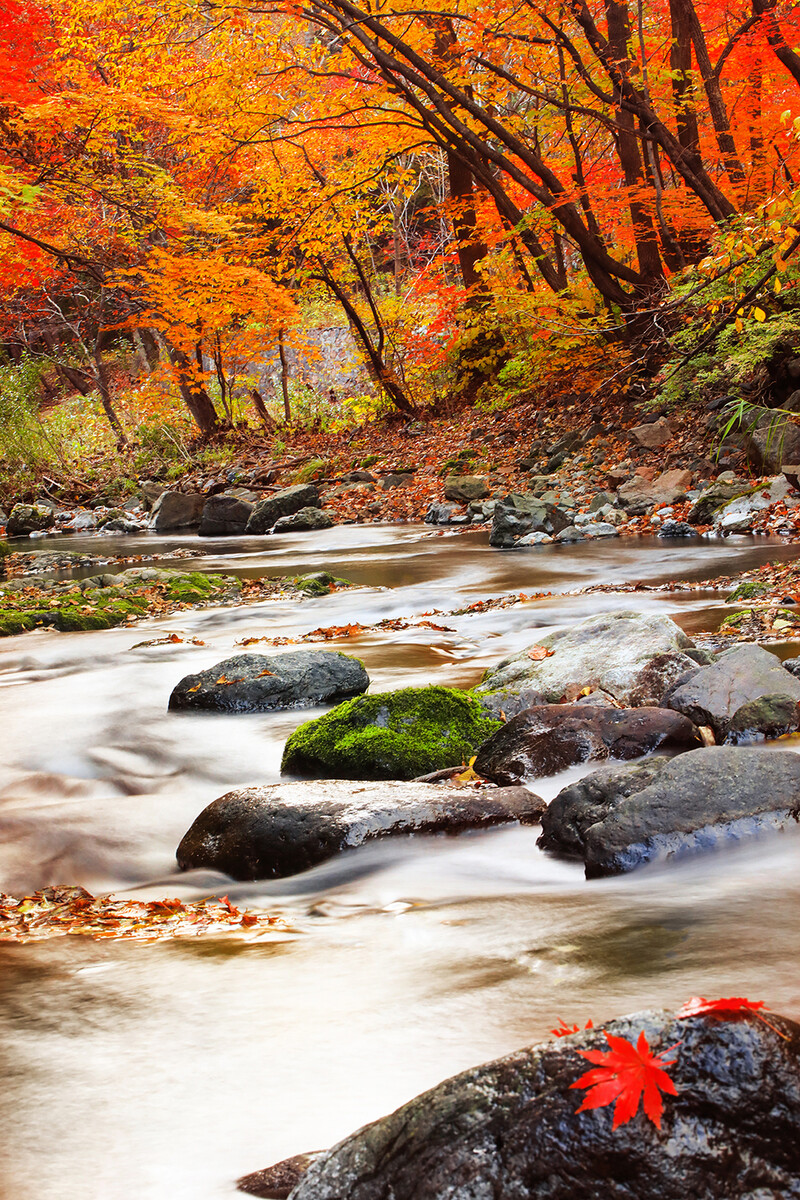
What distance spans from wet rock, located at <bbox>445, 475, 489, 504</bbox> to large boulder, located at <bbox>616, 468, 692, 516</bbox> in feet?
10.4

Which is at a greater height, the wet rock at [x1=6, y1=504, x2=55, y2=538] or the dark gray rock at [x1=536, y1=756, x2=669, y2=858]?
the wet rock at [x1=6, y1=504, x2=55, y2=538]

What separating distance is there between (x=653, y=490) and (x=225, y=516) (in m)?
9.27

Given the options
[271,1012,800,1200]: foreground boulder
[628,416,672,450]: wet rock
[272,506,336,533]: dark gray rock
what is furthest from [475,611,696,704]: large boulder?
[272,506,336,533]: dark gray rock

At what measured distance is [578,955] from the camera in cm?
254

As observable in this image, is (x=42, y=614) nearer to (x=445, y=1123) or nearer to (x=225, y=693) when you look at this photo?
(x=225, y=693)

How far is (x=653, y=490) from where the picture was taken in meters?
13.7

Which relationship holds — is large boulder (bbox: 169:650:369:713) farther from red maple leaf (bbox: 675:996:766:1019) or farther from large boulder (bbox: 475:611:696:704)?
red maple leaf (bbox: 675:996:766:1019)

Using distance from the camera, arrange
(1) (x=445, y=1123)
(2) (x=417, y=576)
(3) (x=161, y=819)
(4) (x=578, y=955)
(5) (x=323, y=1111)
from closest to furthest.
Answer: (1) (x=445, y=1123), (5) (x=323, y=1111), (4) (x=578, y=955), (3) (x=161, y=819), (2) (x=417, y=576)

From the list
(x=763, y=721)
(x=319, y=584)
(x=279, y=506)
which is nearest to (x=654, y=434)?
(x=319, y=584)

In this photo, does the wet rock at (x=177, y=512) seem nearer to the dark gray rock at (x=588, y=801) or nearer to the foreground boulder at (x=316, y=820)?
the foreground boulder at (x=316, y=820)

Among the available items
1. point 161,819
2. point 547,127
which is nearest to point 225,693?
point 161,819

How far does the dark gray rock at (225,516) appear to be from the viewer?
1952 cm

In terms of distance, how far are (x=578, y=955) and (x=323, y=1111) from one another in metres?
0.86

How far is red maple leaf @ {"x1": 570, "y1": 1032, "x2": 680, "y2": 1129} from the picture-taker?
4.26 feet
